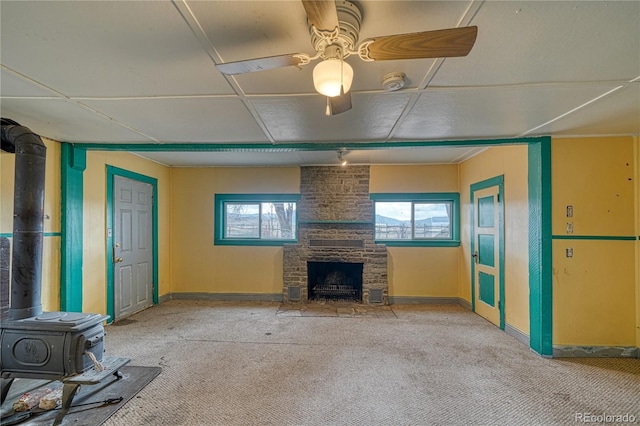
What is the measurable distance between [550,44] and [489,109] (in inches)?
37.7

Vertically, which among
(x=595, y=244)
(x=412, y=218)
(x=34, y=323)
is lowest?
(x=34, y=323)

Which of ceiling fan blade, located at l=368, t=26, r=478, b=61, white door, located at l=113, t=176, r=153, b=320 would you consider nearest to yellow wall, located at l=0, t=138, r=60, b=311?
white door, located at l=113, t=176, r=153, b=320

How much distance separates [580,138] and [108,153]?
5610mm

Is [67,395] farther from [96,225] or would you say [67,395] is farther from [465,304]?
[465,304]

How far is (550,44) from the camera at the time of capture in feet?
5.01

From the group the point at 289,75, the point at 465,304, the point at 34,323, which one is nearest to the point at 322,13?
the point at 289,75

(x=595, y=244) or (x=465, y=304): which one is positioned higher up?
Answer: (x=595, y=244)

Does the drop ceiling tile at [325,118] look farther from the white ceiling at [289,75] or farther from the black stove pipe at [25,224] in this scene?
the black stove pipe at [25,224]

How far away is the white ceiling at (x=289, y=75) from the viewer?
4.36 ft

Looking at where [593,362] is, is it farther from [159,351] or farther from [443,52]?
[159,351]

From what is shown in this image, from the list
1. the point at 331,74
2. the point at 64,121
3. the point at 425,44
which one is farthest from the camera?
the point at 64,121

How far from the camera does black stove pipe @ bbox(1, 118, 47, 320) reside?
2.28 metres

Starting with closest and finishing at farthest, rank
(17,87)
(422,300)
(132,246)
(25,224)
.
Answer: (17,87) → (25,224) → (132,246) → (422,300)

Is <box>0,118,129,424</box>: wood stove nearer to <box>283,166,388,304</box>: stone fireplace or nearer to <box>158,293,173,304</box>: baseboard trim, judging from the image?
<box>158,293,173,304</box>: baseboard trim
